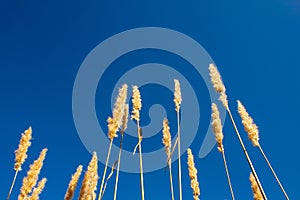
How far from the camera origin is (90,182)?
406cm

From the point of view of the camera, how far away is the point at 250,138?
3.92 meters

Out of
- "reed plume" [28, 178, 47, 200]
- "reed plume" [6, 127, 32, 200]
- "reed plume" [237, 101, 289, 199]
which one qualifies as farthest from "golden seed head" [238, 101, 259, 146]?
"reed plume" [28, 178, 47, 200]

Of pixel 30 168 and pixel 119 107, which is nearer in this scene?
pixel 119 107

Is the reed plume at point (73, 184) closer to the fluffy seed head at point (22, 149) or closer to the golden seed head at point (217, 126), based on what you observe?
the fluffy seed head at point (22, 149)

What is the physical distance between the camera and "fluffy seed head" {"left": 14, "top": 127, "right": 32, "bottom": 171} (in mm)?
5464

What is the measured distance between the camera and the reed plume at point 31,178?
5559 millimetres

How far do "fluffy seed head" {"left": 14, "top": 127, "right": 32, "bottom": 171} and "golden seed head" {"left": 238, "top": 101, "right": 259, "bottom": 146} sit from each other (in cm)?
Result: 431

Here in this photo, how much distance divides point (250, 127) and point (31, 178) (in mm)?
4425

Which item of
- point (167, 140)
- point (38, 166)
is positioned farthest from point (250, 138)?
point (38, 166)

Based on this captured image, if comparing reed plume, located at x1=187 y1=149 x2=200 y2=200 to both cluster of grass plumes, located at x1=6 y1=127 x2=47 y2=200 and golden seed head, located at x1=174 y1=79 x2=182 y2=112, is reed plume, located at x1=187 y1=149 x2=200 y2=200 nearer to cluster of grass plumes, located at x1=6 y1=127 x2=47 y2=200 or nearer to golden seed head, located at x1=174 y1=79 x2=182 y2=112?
golden seed head, located at x1=174 y1=79 x2=182 y2=112

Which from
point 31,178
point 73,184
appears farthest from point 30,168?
point 73,184

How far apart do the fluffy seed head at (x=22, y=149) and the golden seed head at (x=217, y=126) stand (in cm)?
387

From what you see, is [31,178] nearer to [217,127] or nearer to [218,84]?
[217,127]

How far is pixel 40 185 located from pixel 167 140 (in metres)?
3.30
